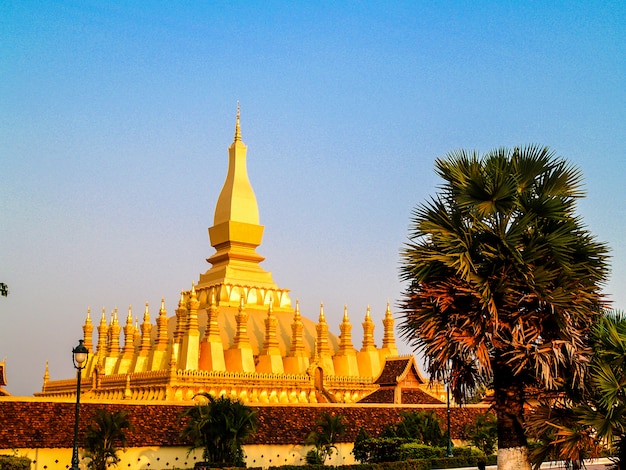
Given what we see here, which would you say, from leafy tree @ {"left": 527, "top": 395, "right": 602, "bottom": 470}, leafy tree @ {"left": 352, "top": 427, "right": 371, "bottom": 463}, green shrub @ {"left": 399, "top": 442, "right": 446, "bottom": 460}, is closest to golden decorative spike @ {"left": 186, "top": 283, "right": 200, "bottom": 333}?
leafy tree @ {"left": 352, "top": 427, "right": 371, "bottom": 463}

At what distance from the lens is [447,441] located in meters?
28.2

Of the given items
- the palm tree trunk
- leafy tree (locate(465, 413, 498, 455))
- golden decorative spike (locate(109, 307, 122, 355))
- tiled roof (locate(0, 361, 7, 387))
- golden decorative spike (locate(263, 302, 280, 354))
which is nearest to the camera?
the palm tree trunk

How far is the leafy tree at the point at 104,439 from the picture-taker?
21.4 meters

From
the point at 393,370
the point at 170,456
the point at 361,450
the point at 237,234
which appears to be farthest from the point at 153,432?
the point at 237,234

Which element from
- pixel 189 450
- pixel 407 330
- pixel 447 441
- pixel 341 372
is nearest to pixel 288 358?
pixel 341 372

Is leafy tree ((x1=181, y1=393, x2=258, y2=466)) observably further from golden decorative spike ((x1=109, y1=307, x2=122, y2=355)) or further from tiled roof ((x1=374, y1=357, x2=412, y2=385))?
golden decorative spike ((x1=109, y1=307, x2=122, y2=355))

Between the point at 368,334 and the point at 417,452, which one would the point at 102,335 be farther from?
the point at 417,452

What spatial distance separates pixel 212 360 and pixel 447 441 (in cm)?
1358

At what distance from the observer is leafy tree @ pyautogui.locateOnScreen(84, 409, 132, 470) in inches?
842

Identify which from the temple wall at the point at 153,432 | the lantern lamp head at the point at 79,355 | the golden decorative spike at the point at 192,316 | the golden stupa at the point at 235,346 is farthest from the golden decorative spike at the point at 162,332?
the lantern lamp head at the point at 79,355

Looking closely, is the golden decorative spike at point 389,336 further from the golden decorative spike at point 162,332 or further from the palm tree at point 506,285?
the palm tree at point 506,285

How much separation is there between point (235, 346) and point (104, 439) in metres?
18.1

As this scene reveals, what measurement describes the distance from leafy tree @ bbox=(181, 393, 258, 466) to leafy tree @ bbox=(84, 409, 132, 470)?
186cm

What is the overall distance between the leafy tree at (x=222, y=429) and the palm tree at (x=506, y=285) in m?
7.02
